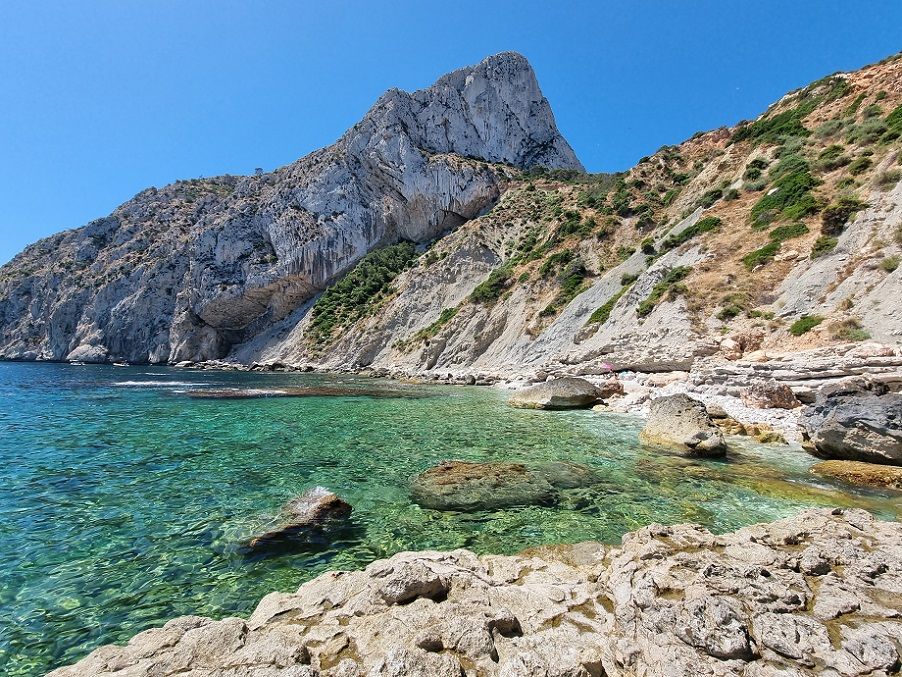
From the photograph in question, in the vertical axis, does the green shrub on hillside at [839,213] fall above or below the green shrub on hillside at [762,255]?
above

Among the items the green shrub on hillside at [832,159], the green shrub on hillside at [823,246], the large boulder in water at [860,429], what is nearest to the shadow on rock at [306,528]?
the large boulder in water at [860,429]

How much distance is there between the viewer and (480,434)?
1355cm

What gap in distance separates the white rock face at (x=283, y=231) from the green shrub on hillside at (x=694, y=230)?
1695 inches

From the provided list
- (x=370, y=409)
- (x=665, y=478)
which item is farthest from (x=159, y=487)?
(x=370, y=409)

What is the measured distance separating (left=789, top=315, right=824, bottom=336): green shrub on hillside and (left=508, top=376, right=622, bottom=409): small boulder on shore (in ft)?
27.5

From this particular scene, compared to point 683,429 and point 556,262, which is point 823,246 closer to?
point 683,429

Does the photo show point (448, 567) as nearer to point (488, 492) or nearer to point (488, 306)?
point (488, 492)

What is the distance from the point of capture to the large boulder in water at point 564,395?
1894 centimetres

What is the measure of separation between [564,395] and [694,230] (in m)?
20.8

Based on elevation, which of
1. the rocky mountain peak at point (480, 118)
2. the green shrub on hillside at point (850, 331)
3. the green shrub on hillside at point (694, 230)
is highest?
the rocky mountain peak at point (480, 118)

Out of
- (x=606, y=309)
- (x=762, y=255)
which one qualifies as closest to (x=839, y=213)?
(x=762, y=255)

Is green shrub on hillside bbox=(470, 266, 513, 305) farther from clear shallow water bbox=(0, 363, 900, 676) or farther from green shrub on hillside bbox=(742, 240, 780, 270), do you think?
clear shallow water bbox=(0, 363, 900, 676)

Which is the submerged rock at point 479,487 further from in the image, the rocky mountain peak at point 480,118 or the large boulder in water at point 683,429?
the rocky mountain peak at point 480,118

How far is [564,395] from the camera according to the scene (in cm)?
1894
